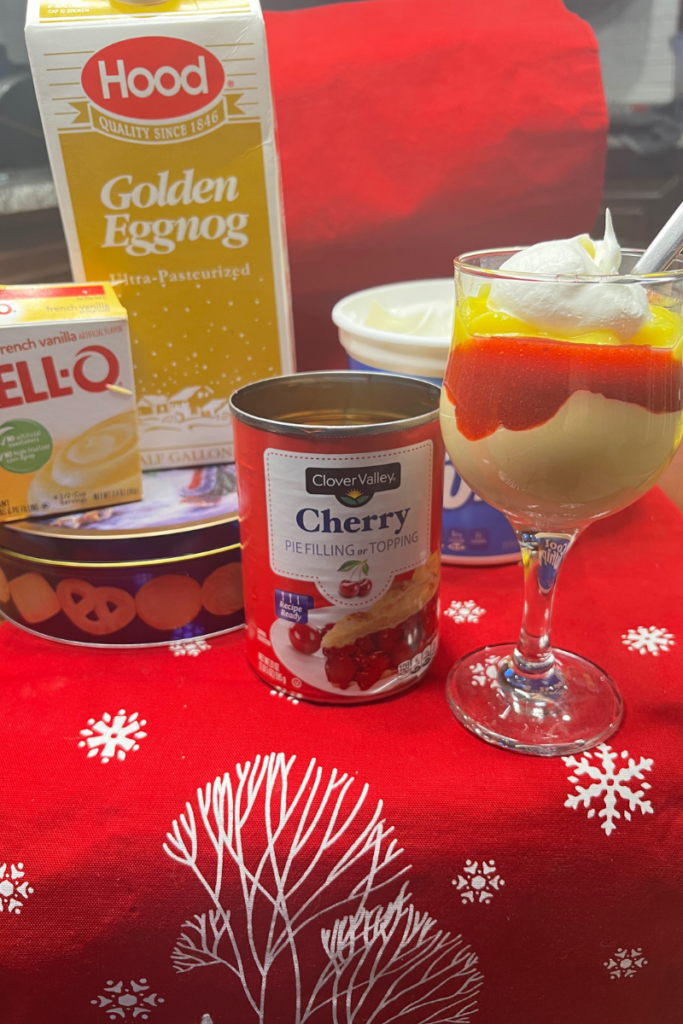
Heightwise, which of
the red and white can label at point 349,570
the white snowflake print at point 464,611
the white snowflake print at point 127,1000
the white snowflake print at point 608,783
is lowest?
the white snowflake print at point 127,1000

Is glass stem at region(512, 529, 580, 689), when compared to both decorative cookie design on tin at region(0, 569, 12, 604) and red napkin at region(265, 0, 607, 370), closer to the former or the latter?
decorative cookie design on tin at region(0, 569, 12, 604)

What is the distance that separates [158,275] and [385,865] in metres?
0.61

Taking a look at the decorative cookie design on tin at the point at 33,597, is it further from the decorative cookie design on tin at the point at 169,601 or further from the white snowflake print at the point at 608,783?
the white snowflake print at the point at 608,783

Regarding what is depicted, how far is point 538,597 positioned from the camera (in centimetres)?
64

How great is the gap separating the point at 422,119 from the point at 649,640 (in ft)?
2.53

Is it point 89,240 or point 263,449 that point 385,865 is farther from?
point 89,240

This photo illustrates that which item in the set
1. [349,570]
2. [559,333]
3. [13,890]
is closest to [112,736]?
[13,890]

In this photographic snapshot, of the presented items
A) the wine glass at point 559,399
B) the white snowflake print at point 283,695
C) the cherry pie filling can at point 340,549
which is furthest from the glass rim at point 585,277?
the white snowflake print at point 283,695

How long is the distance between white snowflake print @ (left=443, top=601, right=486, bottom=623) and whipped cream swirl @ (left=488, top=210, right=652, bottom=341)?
356 mm

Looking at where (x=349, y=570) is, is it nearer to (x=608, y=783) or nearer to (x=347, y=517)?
(x=347, y=517)

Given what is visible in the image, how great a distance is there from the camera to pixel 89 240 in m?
0.80

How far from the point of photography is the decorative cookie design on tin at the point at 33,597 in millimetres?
739

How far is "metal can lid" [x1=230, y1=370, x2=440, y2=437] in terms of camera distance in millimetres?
691

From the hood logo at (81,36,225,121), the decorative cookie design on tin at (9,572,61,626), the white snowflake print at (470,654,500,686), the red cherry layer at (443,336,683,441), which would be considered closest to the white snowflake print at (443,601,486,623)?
the white snowflake print at (470,654,500,686)
